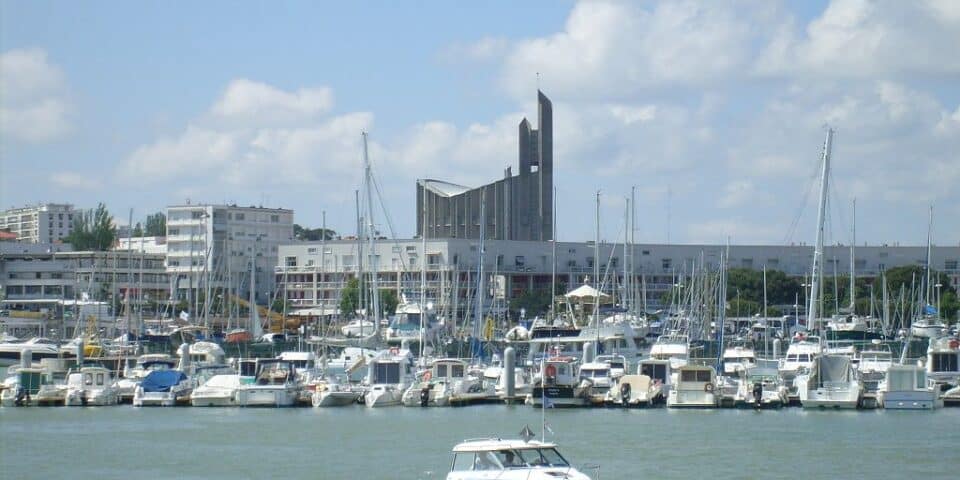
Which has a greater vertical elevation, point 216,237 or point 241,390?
point 216,237

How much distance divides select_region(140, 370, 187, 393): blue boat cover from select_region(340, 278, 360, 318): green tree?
5671 centimetres

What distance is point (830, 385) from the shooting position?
64938mm

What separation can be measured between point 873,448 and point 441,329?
52832 millimetres

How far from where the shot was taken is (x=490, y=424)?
6119cm

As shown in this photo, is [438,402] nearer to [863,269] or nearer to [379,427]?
[379,427]

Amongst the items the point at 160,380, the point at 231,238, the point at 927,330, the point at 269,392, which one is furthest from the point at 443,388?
the point at 231,238

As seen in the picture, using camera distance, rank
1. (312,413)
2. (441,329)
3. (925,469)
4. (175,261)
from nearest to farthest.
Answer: (925,469) < (312,413) < (441,329) < (175,261)

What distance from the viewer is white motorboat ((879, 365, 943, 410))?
6400 centimetres

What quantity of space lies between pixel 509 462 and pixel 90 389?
43.8 meters

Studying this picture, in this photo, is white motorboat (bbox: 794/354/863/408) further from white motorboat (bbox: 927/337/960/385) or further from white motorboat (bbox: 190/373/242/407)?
white motorboat (bbox: 190/373/242/407)

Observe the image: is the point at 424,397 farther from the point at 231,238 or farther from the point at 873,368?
the point at 231,238

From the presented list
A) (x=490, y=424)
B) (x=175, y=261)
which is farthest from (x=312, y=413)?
(x=175, y=261)

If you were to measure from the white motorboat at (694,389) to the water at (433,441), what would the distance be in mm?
686

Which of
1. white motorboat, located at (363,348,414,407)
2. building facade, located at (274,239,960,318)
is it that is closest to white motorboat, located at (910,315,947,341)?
white motorboat, located at (363,348,414,407)
